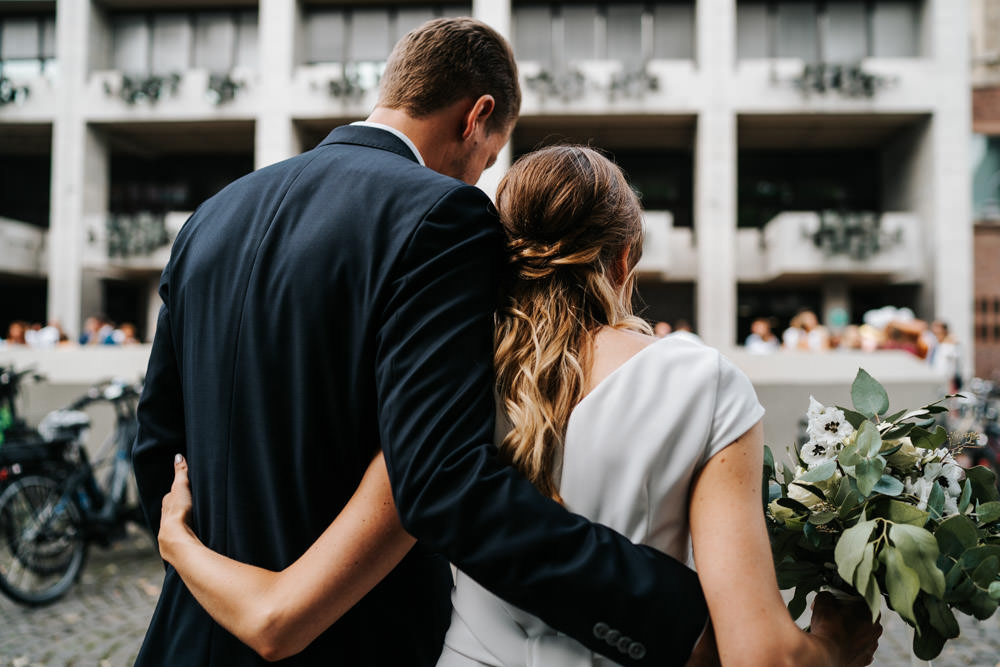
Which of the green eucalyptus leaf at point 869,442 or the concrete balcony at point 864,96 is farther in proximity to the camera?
the concrete balcony at point 864,96

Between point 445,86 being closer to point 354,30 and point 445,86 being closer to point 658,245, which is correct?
point 658,245

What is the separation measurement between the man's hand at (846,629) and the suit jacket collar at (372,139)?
116 centimetres

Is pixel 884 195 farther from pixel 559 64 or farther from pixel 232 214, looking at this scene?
pixel 232 214

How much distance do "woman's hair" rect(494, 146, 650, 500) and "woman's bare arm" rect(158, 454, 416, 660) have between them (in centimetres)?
24

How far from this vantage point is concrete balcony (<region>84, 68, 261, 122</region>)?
2234cm

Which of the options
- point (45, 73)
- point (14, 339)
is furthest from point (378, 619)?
point (45, 73)

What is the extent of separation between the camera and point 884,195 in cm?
2462

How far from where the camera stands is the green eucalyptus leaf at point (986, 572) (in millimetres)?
1339

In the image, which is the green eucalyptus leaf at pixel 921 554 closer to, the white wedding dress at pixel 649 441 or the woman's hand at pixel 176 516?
the white wedding dress at pixel 649 441

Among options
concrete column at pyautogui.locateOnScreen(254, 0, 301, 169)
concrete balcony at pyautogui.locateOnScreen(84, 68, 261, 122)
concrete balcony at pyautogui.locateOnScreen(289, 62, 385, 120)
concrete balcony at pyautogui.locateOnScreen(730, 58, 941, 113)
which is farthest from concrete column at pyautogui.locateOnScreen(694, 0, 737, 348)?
concrete balcony at pyautogui.locateOnScreen(84, 68, 261, 122)

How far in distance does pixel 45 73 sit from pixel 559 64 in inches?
676

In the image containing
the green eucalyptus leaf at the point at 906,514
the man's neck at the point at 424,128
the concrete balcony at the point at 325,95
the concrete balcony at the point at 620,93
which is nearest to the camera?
the green eucalyptus leaf at the point at 906,514

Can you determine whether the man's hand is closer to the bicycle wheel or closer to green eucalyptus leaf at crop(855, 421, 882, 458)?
green eucalyptus leaf at crop(855, 421, 882, 458)

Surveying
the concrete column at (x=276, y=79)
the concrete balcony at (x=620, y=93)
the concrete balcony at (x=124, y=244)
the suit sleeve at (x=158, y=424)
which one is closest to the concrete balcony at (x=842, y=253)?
the concrete balcony at (x=620, y=93)
